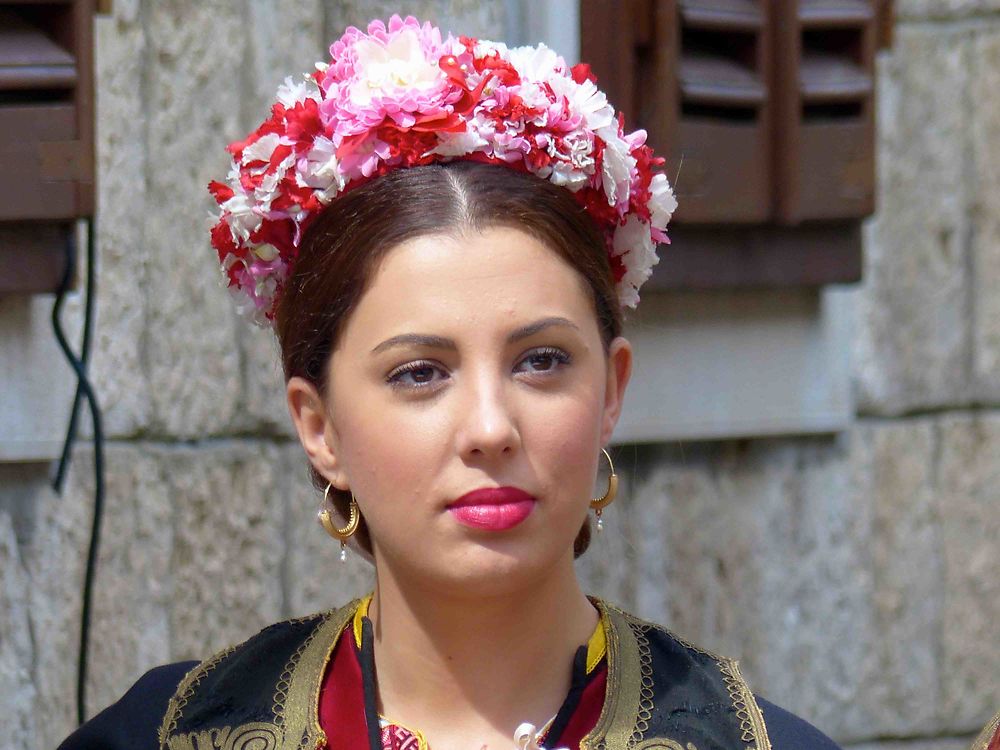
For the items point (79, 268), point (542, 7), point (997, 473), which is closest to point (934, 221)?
point (997, 473)

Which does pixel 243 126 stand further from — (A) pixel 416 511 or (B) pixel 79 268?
(A) pixel 416 511

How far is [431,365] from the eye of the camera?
6.56 ft

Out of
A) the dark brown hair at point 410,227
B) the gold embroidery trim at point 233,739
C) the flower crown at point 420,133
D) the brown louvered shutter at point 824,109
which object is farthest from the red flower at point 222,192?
the brown louvered shutter at point 824,109

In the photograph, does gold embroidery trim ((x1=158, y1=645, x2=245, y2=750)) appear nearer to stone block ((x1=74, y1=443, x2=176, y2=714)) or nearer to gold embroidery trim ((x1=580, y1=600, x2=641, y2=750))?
gold embroidery trim ((x1=580, y1=600, x2=641, y2=750))

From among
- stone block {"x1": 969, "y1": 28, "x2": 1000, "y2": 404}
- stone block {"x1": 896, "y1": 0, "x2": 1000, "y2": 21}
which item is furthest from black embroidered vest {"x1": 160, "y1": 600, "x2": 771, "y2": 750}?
stone block {"x1": 896, "y1": 0, "x2": 1000, "y2": 21}

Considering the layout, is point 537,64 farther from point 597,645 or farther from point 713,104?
point 713,104

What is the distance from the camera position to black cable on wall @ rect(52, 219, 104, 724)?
2.82m

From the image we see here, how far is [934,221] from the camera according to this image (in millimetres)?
3633

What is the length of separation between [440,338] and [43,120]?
3.34 ft

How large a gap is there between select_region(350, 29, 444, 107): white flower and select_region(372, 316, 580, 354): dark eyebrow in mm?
303

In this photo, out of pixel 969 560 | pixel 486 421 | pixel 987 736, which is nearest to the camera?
pixel 486 421

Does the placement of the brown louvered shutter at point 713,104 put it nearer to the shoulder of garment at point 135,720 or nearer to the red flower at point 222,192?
the red flower at point 222,192

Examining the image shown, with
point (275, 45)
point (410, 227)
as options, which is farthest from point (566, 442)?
point (275, 45)

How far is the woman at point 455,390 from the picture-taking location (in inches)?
78.3
